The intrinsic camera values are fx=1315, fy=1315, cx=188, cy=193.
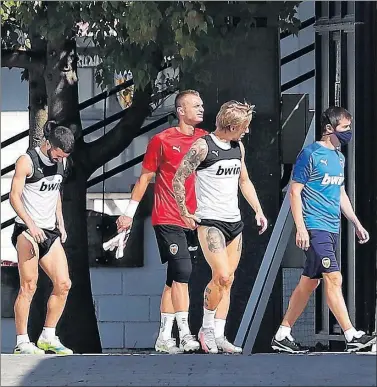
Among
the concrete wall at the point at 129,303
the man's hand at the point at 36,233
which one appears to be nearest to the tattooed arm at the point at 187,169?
the man's hand at the point at 36,233

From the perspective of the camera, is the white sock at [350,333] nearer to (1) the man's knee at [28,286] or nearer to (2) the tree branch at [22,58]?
(1) the man's knee at [28,286]

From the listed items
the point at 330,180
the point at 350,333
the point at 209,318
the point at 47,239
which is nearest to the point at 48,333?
the point at 47,239

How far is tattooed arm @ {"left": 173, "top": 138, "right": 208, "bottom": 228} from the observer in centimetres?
966

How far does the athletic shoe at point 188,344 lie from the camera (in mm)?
10023

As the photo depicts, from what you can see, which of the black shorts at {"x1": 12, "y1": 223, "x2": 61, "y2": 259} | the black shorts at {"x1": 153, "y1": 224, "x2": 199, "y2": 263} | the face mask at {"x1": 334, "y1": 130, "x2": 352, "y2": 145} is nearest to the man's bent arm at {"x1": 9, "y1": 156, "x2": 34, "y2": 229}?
the black shorts at {"x1": 12, "y1": 223, "x2": 61, "y2": 259}

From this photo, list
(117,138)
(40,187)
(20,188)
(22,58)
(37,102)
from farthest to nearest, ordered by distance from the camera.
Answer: (117,138) < (37,102) < (22,58) < (40,187) < (20,188)

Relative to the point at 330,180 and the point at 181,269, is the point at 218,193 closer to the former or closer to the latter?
the point at 181,269

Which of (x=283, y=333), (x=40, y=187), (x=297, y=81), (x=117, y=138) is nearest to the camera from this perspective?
(x=40, y=187)

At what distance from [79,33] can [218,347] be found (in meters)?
3.11

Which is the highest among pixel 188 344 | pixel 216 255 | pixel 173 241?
pixel 173 241

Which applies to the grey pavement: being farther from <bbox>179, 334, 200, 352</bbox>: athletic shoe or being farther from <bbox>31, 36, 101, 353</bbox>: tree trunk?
<bbox>31, 36, 101, 353</bbox>: tree trunk

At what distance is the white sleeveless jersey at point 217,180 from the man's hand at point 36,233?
1.17m

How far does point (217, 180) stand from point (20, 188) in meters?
1.47

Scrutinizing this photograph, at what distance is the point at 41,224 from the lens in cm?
995
